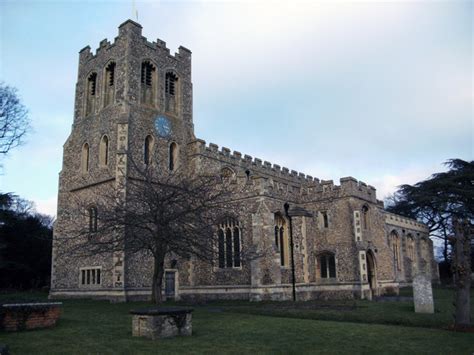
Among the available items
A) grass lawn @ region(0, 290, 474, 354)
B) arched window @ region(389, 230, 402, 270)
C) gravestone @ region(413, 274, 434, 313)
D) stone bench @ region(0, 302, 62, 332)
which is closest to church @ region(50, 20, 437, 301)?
gravestone @ region(413, 274, 434, 313)

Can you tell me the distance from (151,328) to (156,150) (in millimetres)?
18999

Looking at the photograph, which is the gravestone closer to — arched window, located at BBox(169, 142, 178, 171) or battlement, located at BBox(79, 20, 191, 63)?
arched window, located at BBox(169, 142, 178, 171)

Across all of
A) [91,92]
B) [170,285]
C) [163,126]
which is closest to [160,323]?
[170,285]

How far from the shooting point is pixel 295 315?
Result: 1623 centimetres

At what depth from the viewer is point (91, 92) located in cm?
3086

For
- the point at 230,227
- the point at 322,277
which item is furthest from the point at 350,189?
the point at 230,227

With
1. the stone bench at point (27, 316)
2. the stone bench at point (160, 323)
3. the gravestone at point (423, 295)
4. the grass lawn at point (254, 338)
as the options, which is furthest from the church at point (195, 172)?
the stone bench at point (160, 323)

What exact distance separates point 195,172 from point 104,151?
6010mm

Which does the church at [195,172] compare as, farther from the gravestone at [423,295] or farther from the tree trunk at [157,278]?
the gravestone at [423,295]

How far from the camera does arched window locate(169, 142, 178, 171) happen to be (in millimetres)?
29297

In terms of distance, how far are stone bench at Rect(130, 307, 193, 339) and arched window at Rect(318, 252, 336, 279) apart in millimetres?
16455

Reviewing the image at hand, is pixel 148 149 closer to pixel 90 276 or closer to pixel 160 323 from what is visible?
pixel 90 276

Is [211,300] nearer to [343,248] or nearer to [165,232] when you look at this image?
[343,248]

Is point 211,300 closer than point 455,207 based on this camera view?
Yes
